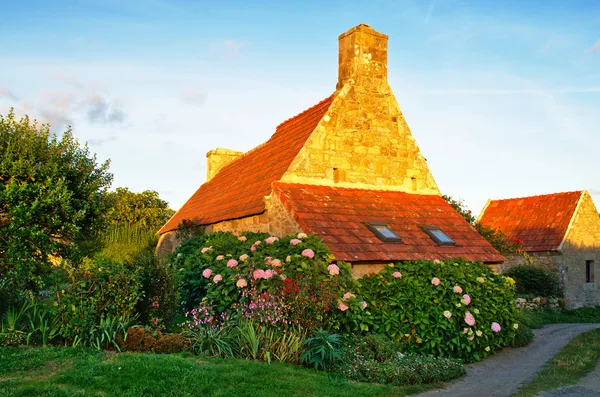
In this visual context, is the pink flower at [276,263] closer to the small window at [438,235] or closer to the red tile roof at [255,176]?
the red tile roof at [255,176]

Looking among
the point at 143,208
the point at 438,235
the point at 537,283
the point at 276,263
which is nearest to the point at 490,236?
the point at 537,283

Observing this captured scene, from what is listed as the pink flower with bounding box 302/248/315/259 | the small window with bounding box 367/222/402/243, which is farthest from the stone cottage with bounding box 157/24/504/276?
the pink flower with bounding box 302/248/315/259

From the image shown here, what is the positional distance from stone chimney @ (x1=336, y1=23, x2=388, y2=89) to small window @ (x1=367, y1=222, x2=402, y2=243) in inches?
184

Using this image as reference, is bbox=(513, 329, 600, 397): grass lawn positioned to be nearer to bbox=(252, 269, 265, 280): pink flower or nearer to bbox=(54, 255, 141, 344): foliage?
bbox=(252, 269, 265, 280): pink flower

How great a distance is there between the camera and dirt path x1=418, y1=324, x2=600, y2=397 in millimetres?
8292

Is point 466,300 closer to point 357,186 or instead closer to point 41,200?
point 357,186

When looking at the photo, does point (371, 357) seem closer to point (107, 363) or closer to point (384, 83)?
point (107, 363)

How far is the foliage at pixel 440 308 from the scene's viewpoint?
34.4ft

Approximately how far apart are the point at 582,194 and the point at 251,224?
17438mm

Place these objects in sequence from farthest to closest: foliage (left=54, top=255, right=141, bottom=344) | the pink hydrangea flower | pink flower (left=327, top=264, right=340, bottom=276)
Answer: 1. the pink hydrangea flower
2. pink flower (left=327, top=264, right=340, bottom=276)
3. foliage (left=54, top=255, right=141, bottom=344)

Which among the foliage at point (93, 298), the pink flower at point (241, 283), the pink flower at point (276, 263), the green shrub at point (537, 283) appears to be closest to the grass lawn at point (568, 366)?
the pink flower at point (276, 263)

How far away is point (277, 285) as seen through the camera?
9.77 m

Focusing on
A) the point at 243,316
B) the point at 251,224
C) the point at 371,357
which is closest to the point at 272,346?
the point at 243,316

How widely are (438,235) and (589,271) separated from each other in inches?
561
